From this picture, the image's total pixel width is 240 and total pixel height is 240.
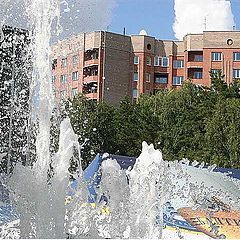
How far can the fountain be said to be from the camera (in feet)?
22.8

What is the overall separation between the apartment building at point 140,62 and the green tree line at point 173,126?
12785 millimetres

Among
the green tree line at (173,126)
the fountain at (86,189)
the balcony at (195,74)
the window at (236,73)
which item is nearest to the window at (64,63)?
the balcony at (195,74)

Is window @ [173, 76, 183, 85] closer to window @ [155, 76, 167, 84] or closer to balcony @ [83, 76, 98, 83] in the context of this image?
window @ [155, 76, 167, 84]

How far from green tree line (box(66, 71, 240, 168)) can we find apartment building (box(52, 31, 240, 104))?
41.9 feet

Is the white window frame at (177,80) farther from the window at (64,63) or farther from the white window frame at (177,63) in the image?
the window at (64,63)

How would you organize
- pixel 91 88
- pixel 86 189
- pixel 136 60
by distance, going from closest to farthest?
pixel 86 189, pixel 91 88, pixel 136 60

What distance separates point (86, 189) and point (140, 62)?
33.6 m

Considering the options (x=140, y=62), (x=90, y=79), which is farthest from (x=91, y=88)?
(x=140, y=62)

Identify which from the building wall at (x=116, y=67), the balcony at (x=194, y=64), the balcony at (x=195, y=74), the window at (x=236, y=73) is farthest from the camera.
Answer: the balcony at (x=195, y=74)

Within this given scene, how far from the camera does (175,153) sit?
24766mm

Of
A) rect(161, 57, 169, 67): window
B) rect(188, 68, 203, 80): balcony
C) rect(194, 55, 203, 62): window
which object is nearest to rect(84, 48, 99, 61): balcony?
rect(161, 57, 169, 67): window

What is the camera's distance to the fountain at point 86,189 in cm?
696

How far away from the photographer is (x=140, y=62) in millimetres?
44094

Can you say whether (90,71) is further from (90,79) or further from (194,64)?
(194,64)
